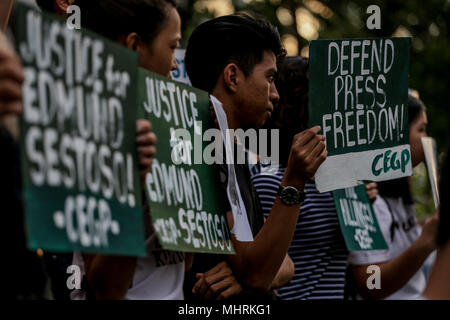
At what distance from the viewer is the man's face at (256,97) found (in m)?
3.64

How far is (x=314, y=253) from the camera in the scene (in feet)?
13.4

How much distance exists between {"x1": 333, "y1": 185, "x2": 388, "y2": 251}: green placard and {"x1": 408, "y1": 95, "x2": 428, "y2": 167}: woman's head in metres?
0.69

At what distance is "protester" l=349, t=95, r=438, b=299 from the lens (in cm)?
451

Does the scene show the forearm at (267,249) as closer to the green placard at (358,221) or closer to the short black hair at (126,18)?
the green placard at (358,221)

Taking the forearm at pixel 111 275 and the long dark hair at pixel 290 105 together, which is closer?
the forearm at pixel 111 275

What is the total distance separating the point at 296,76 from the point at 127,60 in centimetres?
182

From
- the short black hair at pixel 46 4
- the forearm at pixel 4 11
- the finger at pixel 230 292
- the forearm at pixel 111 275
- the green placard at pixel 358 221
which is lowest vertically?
the finger at pixel 230 292

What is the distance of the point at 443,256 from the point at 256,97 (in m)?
1.58

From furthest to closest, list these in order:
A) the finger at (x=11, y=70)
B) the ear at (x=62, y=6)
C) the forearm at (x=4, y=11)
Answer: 1. the ear at (x=62, y=6)
2. the forearm at (x=4, y=11)
3. the finger at (x=11, y=70)

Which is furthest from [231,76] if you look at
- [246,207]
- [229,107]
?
[246,207]

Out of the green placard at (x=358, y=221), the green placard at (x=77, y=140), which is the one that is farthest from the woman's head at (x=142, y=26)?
the green placard at (x=358, y=221)

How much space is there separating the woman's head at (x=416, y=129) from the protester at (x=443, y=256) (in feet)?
9.36

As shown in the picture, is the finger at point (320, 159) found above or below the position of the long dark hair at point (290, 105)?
below

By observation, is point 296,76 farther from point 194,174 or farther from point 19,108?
point 19,108
